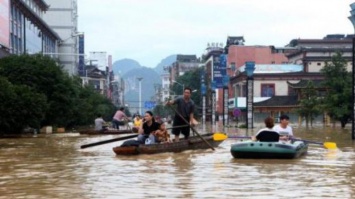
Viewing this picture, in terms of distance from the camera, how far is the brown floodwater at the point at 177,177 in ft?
37.8

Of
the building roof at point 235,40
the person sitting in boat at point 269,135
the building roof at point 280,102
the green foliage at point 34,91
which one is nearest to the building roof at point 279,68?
the building roof at point 280,102

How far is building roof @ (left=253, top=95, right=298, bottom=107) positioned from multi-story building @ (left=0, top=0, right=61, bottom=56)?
27.6m

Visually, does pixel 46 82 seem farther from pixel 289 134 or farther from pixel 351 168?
pixel 351 168

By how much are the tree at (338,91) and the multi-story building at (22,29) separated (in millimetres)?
25262

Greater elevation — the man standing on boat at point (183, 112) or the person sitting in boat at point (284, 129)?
the man standing on boat at point (183, 112)

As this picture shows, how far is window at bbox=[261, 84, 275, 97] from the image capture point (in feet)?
301

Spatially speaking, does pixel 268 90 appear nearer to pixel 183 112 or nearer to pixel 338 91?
pixel 338 91

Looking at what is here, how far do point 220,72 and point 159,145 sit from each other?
2357 inches

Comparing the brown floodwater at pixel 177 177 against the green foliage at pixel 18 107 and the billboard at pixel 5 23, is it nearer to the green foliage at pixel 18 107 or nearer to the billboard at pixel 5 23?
the green foliage at pixel 18 107

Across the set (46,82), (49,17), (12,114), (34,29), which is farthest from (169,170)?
(49,17)

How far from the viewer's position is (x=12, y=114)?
120ft

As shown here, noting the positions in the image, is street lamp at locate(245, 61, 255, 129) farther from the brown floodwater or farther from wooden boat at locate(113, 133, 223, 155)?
the brown floodwater

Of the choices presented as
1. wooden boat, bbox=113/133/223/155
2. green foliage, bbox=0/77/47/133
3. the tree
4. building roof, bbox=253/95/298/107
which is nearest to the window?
building roof, bbox=253/95/298/107

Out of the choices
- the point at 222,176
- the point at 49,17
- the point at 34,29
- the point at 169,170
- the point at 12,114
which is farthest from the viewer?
the point at 49,17
